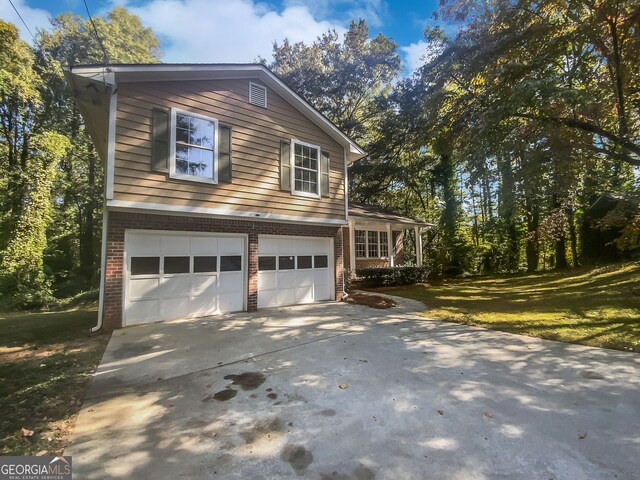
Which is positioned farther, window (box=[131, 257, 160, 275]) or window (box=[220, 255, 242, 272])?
Result: window (box=[220, 255, 242, 272])

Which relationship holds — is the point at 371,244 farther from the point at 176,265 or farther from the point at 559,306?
the point at 176,265

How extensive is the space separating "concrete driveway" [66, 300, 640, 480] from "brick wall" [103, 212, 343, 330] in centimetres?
134

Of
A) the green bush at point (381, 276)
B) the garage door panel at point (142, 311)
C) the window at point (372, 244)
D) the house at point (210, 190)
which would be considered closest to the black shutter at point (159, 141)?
the house at point (210, 190)

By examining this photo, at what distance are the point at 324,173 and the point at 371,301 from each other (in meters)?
4.67

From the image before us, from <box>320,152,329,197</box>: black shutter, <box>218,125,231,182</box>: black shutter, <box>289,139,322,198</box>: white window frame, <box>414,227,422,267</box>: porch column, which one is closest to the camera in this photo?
<box>218,125,231,182</box>: black shutter

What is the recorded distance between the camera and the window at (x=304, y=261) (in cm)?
1055

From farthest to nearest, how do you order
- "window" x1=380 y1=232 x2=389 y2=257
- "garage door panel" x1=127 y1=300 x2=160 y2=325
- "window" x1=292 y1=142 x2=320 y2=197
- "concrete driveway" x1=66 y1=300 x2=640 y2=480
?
"window" x1=380 y1=232 x2=389 y2=257
"window" x1=292 y1=142 x2=320 y2=197
"garage door panel" x1=127 y1=300 x2=160 y2=325
"concrete driveway" x1=66 y1=300 x2=640 y2=480

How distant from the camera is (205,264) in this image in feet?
28.2

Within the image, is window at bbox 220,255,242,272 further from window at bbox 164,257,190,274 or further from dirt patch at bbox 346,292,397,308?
dirt patch at bbox 346,292,397,308

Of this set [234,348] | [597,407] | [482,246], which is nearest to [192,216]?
[234,348]

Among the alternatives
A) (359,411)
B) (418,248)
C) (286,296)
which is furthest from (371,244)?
(359,411)

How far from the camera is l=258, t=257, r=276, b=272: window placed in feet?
31.5

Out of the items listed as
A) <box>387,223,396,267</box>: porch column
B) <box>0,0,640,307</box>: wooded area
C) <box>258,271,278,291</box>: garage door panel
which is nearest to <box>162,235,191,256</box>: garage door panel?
<box>258,271,278,291</box>: garage door panel

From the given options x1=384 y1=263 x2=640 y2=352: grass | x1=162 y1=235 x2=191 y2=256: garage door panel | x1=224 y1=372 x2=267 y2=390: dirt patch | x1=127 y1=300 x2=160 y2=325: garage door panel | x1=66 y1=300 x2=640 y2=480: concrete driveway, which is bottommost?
x1=66 y1=300 x2=640 y2=480: concrete driveway
